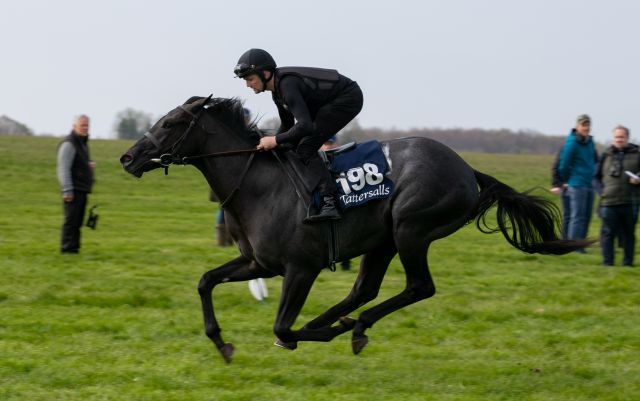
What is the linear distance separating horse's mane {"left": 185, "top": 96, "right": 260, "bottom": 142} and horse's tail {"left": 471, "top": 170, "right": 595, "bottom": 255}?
1924 millimetres

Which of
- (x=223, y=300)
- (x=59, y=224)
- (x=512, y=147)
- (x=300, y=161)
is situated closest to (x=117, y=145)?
(x=59, y=224)

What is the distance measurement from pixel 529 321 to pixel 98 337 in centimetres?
422

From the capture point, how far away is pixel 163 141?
7020mm

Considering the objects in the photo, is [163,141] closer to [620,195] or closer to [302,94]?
[302,94]

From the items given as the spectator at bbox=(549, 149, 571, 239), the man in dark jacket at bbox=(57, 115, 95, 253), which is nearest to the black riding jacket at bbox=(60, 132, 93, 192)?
the man in dark jacket at bbox=(57, 115, 95, 253)

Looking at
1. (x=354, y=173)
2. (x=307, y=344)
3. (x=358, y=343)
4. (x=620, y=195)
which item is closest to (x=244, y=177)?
(x=354, y=173)

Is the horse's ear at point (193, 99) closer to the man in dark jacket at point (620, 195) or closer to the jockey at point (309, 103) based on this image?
the jockey at point (309, 103)

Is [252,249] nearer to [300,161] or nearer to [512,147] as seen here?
[300,161]

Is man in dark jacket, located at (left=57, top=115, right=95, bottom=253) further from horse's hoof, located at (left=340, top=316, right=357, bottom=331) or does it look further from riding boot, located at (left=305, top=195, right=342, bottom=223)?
riding boot, located at (left=305, top=195, right=342, bottom=223)

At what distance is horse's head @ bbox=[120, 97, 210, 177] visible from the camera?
22.9 ft

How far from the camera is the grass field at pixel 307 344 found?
6.57 metres

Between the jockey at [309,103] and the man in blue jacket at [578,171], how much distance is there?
22.9 feet

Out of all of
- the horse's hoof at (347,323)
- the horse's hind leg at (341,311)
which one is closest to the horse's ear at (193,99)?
the horse's hind leg at (341,311)

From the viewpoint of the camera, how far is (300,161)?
7.01 m
